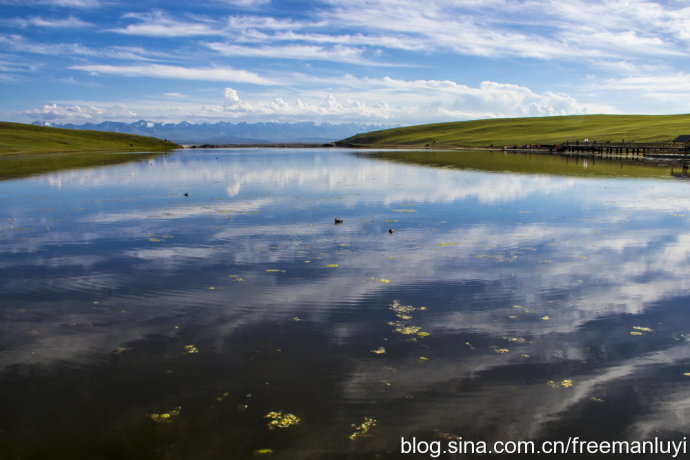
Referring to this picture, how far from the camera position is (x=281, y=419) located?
Result: 8414 millimetres

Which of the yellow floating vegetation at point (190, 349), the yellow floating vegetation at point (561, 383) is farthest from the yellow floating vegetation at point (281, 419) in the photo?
the yellow floating vegetation at point (561, 383)

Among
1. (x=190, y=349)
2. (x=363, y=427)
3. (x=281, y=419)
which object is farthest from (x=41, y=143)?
(x=363, y=427)

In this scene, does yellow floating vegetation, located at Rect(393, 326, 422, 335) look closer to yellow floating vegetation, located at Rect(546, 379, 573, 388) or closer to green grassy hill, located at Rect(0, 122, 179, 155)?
yellow floating vegetation, located at Rect(546, 379, 573, 388)

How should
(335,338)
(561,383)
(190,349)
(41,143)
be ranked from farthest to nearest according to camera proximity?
(41,143), (335,338), (190,349), (561,383)

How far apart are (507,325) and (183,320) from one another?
758 centimetres

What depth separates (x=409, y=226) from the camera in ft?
83.8

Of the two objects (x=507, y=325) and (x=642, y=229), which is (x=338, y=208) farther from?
(x=507, y=325)

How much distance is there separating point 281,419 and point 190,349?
134 inches

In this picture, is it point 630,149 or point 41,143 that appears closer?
point 630,149

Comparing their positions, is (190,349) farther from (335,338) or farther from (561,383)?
(561,383)

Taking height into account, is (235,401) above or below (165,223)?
below

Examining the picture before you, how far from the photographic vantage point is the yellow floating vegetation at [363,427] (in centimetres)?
802

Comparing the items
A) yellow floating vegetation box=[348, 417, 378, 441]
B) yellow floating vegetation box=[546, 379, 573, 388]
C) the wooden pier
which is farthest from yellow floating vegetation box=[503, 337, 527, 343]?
the wooden pier

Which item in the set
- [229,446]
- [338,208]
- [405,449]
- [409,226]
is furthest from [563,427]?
[338,208]
